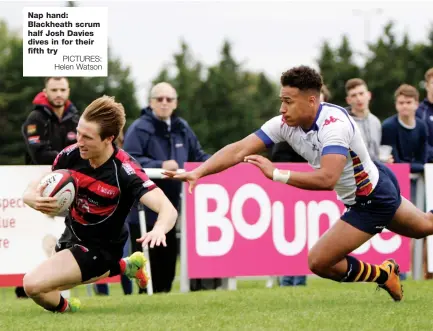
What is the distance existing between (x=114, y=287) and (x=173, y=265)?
470 centimetres

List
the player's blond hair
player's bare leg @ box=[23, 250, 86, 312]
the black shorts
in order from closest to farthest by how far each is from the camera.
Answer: the player's blond hair
player's bare leg @ box=[23, 250, 86, 312]
the black shorts

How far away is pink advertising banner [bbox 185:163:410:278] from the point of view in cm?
1116

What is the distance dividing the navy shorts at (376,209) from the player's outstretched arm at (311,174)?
0.73m

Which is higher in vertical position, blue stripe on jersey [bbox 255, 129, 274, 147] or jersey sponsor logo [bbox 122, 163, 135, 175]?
blue stripe on jersey [bbox 255, 129, 274, 147]

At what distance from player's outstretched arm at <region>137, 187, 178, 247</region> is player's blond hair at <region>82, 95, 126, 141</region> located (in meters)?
0.62

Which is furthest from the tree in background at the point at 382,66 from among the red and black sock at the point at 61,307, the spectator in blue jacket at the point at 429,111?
the red and black sock at the point at 61,307

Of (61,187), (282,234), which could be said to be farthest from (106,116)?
(282,234)

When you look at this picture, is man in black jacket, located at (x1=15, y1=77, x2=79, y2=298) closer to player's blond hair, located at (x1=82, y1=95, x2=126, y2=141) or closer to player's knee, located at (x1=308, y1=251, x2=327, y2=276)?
player's blond hair, located at (x1=82, y1=95, x2=126, y2=141)

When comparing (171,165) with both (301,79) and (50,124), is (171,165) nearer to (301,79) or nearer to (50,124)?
(50,124)

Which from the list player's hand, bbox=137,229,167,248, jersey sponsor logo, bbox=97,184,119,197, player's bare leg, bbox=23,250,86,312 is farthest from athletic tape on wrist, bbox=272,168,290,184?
player's bare leg, bbox=23,250,86,312

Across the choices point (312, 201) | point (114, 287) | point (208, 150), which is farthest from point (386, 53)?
point (312, 201)

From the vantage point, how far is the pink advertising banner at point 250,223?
11156 millimetres

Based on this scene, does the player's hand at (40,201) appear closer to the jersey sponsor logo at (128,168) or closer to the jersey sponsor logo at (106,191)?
the jersey sponsor logo at (106,191)

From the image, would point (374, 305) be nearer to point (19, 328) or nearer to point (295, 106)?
point (295, 106)
